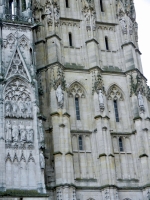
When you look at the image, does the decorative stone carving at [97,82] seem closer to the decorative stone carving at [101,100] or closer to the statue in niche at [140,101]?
the decorative stone carving at [101,100]

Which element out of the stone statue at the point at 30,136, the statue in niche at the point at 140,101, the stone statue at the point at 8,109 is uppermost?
the statue in niche at the point at 140,101

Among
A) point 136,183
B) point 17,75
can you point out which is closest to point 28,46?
point 17,75

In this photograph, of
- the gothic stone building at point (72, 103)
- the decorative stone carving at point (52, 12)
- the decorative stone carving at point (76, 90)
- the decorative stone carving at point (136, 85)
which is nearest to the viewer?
the gothic stone building at point (72, 103)

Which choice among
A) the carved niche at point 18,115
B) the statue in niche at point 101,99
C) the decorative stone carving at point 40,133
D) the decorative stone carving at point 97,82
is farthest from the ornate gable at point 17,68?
the statue in niche at point 101,99

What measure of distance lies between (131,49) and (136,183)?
30.0 feet

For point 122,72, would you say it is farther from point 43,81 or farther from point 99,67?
point 43,81

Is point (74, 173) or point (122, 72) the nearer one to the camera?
point (74, 173)

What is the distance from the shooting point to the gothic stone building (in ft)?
77.4

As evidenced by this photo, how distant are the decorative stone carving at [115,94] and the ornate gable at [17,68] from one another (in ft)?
20.0

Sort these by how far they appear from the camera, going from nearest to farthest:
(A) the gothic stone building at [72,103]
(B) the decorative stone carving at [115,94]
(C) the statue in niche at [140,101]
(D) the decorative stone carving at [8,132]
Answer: (D) the decorative stone carving at [8,132] < (A) the gothic stone building at [72,103] < (C) the statue in niche at [140,101] < (B) the decorative stone carving at [115,94]

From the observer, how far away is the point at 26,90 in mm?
A: 25000

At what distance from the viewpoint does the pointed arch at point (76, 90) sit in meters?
28.0

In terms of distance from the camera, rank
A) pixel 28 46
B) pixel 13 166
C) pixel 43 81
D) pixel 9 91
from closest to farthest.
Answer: pixel 13 166, pixel 9 91, pixel 28 46, pixel 43 81

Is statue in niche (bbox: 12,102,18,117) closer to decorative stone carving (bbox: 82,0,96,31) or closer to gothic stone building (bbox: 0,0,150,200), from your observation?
gothic stone building (bbox: 0,0,150,200)
